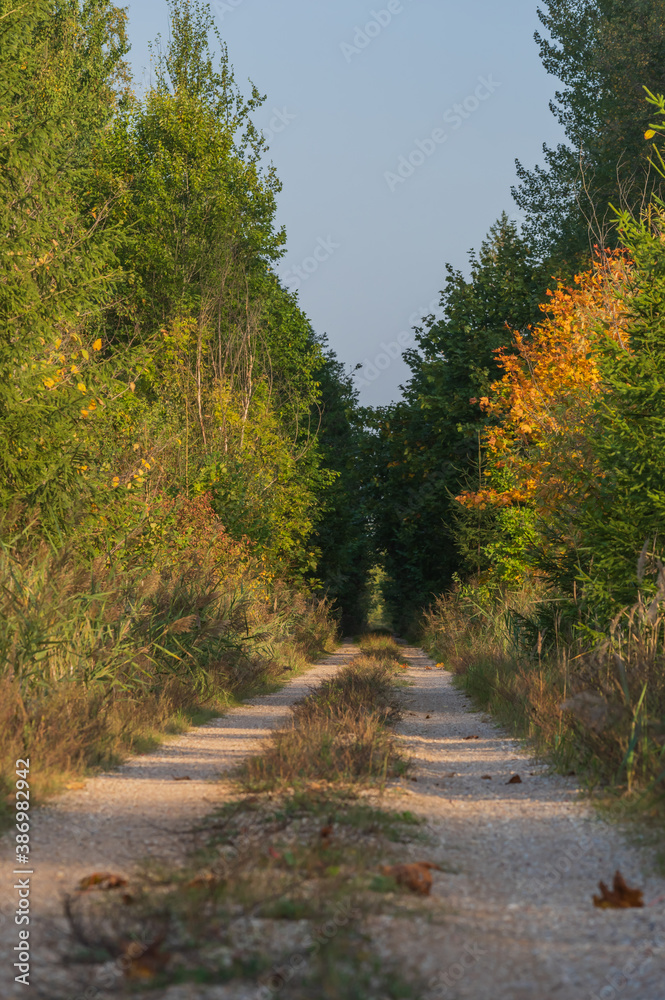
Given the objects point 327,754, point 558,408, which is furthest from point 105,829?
point 558,408

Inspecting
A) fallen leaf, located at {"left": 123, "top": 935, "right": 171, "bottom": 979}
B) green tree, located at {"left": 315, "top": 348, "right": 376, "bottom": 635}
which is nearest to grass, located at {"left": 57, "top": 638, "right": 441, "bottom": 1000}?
fallen leaf, located at {"left": 123, "top": 935, "right": 171, "bottom": 979}

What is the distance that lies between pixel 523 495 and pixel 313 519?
55.7ft

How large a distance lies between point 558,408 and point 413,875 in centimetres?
1078

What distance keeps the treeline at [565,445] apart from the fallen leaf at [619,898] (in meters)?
1.46

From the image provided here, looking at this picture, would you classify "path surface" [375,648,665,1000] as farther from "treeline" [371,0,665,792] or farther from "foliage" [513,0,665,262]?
"foliage" [513,0,665,262]

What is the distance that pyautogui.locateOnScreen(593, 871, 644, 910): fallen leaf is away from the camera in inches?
161

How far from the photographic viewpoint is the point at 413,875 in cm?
425

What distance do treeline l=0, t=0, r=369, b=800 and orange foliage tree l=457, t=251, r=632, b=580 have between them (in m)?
5.30

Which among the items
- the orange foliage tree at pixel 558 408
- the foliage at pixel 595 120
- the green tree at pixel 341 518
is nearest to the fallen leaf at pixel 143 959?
the orange foliage tree at pixel 558 408

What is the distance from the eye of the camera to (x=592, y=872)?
4707mm

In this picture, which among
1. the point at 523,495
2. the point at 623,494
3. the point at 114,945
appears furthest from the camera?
the point at 523,495

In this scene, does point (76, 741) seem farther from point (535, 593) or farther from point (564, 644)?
point (535, 593)

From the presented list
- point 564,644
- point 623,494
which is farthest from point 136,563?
point 623,494

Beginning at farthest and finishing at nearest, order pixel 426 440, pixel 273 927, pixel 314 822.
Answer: pixel 426 440, pixel 314 822, pixel 273 927
